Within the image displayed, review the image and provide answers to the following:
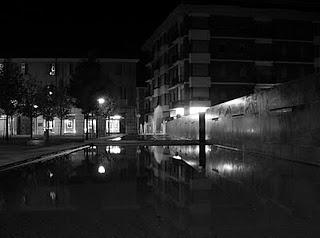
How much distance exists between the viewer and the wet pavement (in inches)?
232

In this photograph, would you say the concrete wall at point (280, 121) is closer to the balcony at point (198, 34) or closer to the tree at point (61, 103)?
the balcony at point (198, 34)

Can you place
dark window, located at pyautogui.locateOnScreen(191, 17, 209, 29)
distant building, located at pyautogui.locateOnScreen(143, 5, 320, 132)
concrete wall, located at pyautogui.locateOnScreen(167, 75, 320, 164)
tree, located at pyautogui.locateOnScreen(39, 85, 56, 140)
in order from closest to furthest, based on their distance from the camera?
concrete wall, located at pyautogui.locateOnScreen(167, 75, 320, 164) < tree, located at pyautogui.locateOnScreen(39, 85, 56, 140) < dark window, located at pyautogui.locateOnScreen(191, 17, 209, 29) < distant building, located at pyautogui.locateOnScreen(143, 5, 320, 132)

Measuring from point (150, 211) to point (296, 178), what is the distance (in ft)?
19.1

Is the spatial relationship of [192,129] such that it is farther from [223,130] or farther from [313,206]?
[313,206]

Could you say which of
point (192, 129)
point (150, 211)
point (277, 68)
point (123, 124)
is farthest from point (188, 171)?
point (123, 124)

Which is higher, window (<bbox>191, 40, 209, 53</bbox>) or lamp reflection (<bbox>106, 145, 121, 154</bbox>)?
window (<bbox>191, 40, 209, 53</bbox>)

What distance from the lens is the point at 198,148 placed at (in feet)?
86.5

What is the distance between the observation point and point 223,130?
2886cm

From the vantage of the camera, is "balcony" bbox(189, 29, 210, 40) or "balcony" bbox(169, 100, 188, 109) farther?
"balcony" bbox(169, 100, 188, 109)

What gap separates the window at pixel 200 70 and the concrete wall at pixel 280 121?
99.3ft

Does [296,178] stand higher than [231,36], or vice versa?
[231,36]

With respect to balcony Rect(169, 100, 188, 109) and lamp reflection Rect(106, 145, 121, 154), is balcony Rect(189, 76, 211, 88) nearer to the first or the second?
balcony Rect(169, 100, 188, 109)

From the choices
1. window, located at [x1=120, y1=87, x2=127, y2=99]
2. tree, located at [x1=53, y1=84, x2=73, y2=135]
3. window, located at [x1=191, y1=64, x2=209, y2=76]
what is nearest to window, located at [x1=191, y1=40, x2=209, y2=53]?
window, located at [x1=191, y1=64, x2=209, y2=76]

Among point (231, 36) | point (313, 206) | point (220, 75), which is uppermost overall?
point (231, 36)
